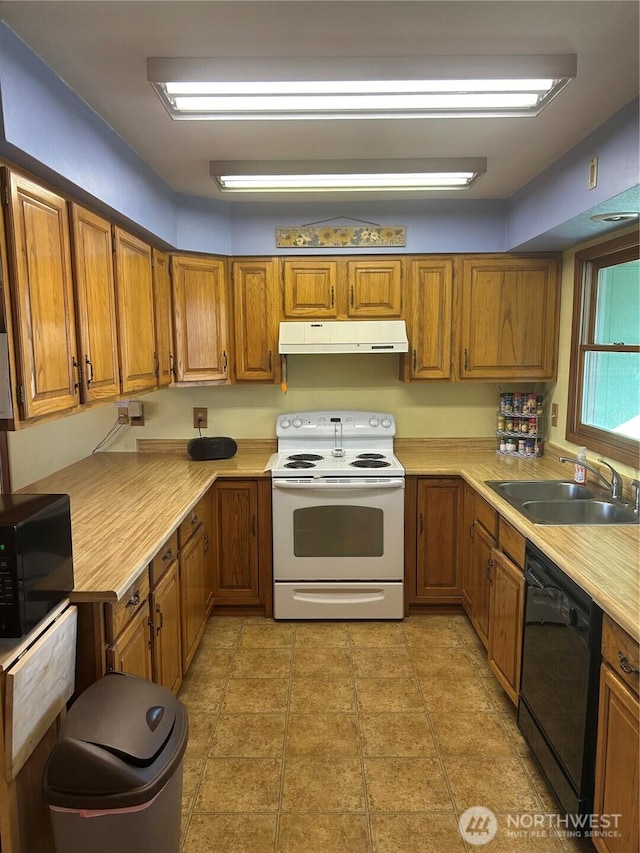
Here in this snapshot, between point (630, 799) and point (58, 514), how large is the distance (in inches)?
68.0

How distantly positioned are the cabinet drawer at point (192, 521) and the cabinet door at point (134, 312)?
664 millimetres

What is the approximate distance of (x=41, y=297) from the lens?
1.80 metres

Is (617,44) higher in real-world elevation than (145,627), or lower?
higher

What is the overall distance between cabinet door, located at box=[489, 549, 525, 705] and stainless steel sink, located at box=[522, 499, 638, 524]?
0.27 meters

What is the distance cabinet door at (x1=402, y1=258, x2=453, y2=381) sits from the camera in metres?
3.38

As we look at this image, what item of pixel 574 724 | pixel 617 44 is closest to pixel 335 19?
pixel 617 44

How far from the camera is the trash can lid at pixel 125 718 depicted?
142 centimetres

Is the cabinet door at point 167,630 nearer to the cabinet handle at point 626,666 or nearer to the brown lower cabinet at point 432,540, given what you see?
the brown lower cabinet at point 432,540

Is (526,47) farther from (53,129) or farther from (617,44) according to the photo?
(53,129)

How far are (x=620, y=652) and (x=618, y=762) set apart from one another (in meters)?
0.29

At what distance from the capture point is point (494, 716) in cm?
245

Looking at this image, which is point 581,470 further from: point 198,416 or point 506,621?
point 198,416

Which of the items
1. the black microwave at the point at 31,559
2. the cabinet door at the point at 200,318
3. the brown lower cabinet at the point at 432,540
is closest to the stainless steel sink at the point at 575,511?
the brown lower cabinet at the point at 432,540

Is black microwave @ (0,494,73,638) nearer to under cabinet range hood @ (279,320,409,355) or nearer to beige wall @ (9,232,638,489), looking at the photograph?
under cabinet range hood @ (279,320,409,355)
